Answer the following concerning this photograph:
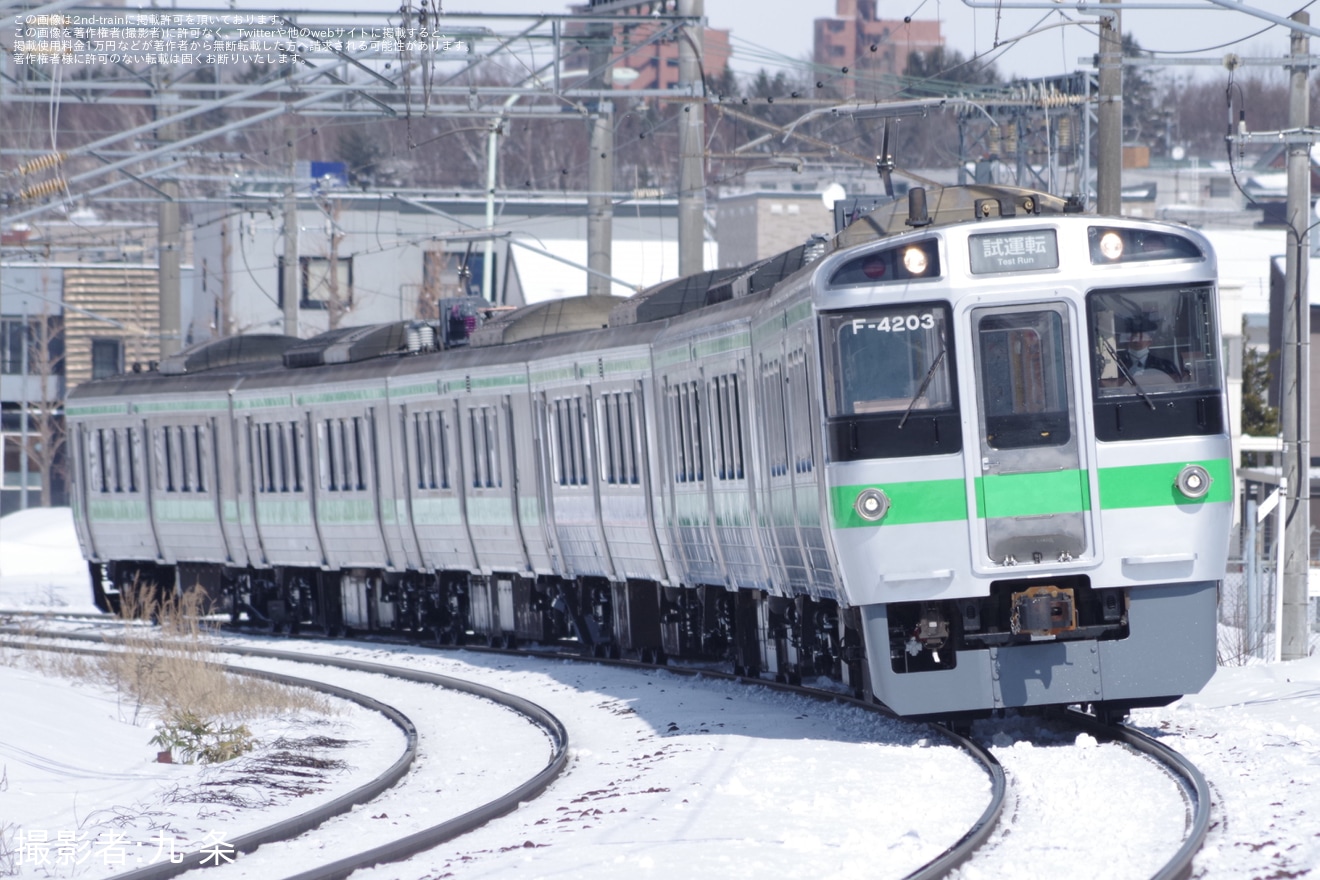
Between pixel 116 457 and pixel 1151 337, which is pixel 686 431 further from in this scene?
pixel 116 457

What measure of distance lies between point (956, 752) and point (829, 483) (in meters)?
1.60

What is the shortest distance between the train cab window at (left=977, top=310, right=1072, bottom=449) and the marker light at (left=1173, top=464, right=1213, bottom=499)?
0.65 meters

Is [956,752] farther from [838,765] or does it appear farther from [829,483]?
[829,483]

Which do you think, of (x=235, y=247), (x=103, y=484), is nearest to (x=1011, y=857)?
(x=103, y=484)

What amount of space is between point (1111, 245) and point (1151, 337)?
1.78ft

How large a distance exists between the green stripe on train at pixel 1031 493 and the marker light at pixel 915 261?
1.15m

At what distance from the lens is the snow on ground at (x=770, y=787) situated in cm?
877

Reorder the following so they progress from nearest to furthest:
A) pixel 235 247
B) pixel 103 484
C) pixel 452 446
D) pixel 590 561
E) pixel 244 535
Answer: pixel 590 561, pixel 452 446, pixel 244 535, pixel 103 484, pixel 235 247

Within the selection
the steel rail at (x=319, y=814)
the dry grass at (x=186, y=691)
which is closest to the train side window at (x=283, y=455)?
the dry grass at (x=186, y=691)

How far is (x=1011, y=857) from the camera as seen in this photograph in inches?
338

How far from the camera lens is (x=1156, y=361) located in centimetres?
1173

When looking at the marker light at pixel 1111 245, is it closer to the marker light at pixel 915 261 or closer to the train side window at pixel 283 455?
the marker light at pixel 915 261

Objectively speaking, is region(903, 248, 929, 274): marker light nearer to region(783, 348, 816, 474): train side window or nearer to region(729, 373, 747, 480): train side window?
region(783, 348, 816, 474): train side window

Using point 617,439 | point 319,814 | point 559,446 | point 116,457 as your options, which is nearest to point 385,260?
point 116,457
